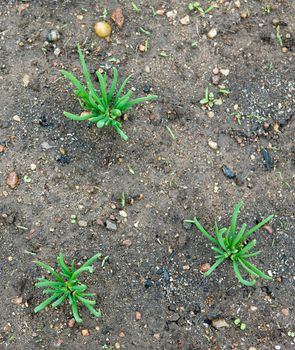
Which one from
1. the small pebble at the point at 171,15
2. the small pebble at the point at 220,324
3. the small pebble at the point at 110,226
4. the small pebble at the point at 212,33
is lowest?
the small pebble at the point at 220,324

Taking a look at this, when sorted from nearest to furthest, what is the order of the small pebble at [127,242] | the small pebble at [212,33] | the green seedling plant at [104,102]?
1. the green seedling plant at [104,102]
2. the small pebble at [127,242]
3. the small pebble at [212,33]

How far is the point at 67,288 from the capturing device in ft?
7.20

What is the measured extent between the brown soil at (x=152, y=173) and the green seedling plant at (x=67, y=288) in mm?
65

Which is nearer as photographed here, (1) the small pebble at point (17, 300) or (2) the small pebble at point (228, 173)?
(1) the small pebble at point (17, 300)

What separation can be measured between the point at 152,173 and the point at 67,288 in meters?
0.63

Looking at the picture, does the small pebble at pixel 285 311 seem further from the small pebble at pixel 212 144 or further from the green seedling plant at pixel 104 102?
the green seedling plant at pixel 104 102

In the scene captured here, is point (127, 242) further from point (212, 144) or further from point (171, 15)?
point (171, 15)

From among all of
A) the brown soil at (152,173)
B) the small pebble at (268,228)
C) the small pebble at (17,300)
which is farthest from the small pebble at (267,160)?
the small pebble at (17,300)

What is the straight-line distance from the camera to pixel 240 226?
2371 mm

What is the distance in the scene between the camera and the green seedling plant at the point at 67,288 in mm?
2111

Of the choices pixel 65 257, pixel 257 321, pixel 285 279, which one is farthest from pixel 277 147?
pixel 65 257

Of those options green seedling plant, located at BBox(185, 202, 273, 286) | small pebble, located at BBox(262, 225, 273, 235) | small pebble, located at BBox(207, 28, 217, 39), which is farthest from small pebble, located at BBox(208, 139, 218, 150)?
small pebble, located at BBox(207, 28, 217, 39)

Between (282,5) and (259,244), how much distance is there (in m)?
1.18

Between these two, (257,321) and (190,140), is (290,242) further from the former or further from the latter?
(190,140)
